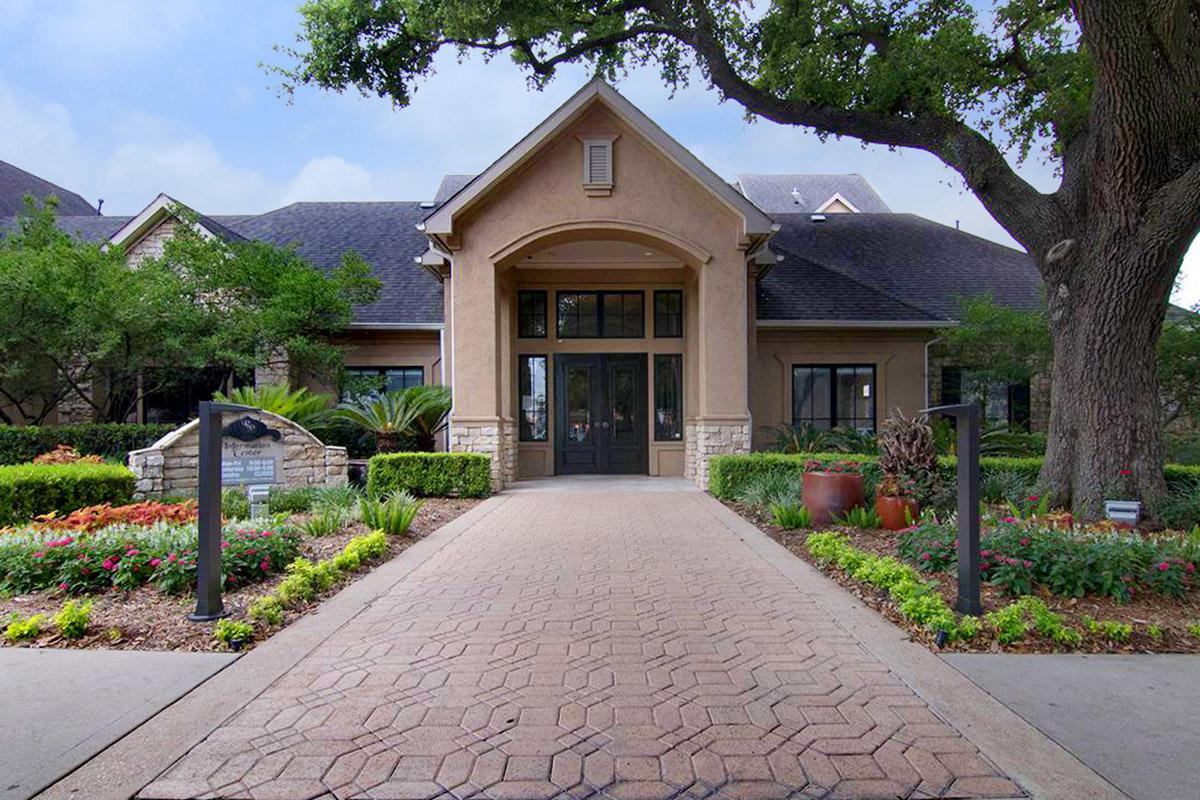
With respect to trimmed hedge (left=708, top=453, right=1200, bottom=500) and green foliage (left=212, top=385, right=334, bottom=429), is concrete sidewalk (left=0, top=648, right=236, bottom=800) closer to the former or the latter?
green foliage (left=212, top=385, right=334, bottom=429)

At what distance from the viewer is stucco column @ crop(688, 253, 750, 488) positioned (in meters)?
12.7

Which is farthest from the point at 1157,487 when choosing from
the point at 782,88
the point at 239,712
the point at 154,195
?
the point at 154,195

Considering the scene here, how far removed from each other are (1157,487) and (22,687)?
34.5 ft

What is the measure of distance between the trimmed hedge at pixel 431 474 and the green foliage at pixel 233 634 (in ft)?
21.8

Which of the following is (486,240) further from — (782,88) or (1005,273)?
(1005,273)

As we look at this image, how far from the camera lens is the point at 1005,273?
17609 mm

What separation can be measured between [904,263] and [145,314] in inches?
683

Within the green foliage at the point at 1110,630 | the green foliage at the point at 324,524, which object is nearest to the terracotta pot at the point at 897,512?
the green foliage at the point at 1110,630

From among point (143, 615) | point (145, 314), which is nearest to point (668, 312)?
point (145, 314)

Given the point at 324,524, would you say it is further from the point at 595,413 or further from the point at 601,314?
the point at 601,314

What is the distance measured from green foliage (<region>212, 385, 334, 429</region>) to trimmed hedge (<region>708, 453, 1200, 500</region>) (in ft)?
23.3

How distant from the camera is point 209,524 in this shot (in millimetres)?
4676

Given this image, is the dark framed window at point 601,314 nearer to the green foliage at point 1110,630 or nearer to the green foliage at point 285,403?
the green foliage at point 285,403

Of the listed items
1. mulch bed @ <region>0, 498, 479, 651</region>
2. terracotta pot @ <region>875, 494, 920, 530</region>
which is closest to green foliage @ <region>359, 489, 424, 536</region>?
mulch bed @ <region>0, 498, 479, 651</region>
